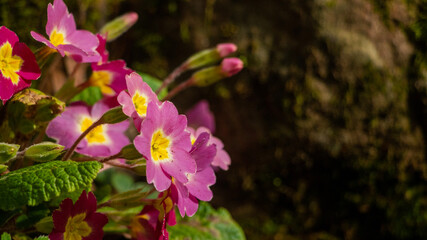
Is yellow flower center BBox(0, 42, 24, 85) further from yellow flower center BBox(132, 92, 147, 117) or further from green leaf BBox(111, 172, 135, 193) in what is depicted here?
green leaf BBox(111, 172, 135, 193)

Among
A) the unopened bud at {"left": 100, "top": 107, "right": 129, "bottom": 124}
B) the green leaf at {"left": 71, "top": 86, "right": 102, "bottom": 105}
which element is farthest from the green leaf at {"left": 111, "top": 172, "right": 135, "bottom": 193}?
the unopened bud at {"left": 100, "top": 107, "right": 129, "bottom": 124}

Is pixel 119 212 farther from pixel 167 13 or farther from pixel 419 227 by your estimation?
pixel 419 227

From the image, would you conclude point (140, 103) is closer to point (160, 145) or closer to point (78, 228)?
point (160, 145)

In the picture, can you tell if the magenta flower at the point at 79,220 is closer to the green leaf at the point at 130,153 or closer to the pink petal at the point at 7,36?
the green leaf at the point at 130,153

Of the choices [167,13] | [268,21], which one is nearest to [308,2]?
[268,21]

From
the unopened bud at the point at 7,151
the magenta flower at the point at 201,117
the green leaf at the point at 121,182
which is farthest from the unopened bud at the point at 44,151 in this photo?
the green leaf at the point at 121,182

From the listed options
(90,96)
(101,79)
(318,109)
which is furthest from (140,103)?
(318,109)
